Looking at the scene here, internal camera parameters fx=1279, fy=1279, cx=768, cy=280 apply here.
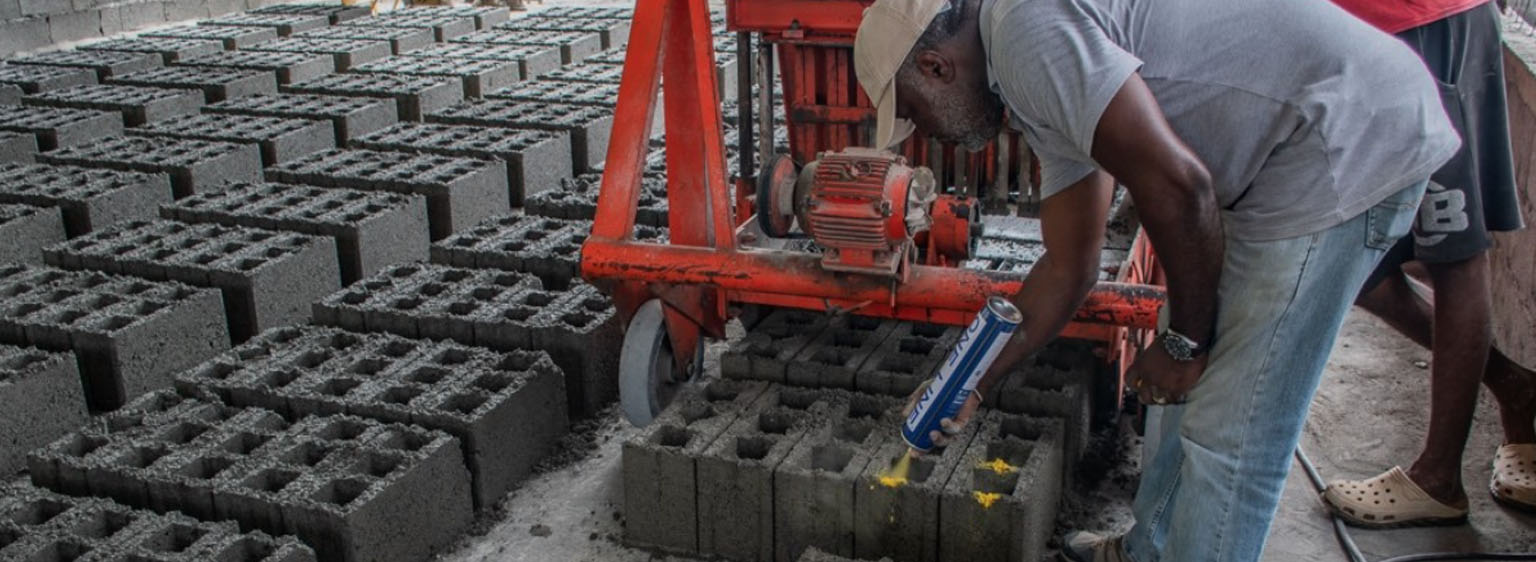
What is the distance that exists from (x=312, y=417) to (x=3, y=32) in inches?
529

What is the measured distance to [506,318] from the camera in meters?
4.98

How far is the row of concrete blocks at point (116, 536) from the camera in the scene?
135 inches

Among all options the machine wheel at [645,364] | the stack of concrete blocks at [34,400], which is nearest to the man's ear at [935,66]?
the machine wheel at [645,364]

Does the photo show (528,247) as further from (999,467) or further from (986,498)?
(986,498)

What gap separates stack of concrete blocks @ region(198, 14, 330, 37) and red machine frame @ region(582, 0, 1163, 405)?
10918 millimetres

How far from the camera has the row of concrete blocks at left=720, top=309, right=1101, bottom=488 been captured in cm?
414

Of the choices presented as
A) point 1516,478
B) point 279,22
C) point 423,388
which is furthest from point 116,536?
point 279,22

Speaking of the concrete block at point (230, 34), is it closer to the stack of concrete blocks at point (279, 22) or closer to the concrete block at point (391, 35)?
the stack of concrete blocks at point (279, 22)

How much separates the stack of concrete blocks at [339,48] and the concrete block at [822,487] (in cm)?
909

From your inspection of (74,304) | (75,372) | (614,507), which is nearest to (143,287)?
(74,304)

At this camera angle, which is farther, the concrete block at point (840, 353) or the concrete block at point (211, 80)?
the concrete block at point (211, 80)

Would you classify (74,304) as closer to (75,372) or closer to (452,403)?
(75,372)

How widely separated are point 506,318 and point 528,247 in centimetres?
93

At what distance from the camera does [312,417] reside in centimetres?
424
